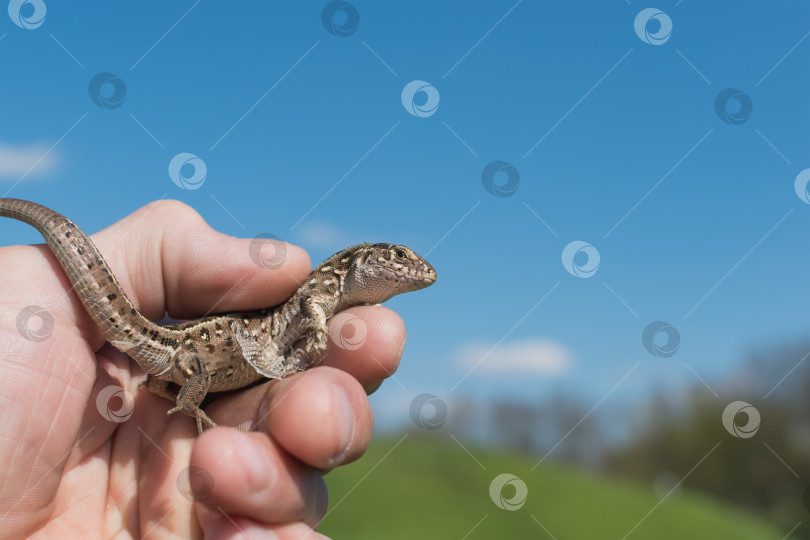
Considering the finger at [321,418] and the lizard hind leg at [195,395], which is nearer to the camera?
the finger at [321,418]

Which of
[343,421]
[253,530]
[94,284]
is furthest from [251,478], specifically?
[94,284]

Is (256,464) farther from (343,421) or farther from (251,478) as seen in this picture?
(343,421)

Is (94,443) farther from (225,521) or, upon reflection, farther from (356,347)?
(356,347)

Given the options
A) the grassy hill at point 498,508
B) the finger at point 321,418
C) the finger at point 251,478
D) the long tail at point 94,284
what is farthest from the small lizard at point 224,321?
the grassy hill at point 498,508

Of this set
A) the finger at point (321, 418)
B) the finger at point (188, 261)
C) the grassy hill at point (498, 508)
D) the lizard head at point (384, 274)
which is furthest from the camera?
the grassy hill at point (498, 508)

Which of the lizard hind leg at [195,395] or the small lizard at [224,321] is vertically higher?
the small lizard at [224,321]

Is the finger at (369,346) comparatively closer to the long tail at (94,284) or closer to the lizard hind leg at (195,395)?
the lizard hind leg at (195,395)
